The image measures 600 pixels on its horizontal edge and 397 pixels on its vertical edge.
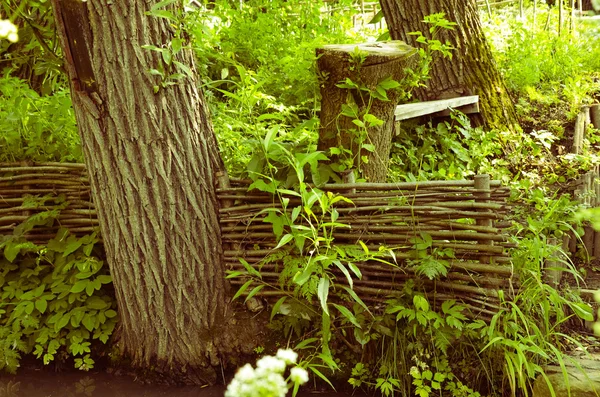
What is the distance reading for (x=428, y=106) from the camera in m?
3.97

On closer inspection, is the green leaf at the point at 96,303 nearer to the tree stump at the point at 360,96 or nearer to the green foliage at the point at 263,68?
the green foliage at the point at 263,68

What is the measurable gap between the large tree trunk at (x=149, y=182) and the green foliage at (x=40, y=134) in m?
0.68

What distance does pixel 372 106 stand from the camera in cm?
296

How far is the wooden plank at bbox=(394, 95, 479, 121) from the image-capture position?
3.73m

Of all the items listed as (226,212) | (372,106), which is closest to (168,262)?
(226,212)

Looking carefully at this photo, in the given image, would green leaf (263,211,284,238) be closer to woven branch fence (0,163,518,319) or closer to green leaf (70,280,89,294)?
woven branch fence (0,163,518,319)

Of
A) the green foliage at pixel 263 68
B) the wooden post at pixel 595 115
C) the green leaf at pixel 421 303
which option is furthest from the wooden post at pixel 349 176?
the wooden post at pixel 595 115

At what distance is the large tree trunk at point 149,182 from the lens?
102 inches

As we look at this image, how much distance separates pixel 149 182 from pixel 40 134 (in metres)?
0.95

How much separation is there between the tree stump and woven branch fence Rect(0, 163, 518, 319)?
267mm

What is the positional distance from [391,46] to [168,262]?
1.61 metres

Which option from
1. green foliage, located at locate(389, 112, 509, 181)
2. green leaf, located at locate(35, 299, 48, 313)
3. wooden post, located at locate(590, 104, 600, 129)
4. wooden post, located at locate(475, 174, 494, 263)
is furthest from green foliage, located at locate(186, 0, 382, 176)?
wooden post, located at locate(590, 104, 600, 129)

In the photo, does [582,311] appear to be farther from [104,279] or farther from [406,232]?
[104,279]

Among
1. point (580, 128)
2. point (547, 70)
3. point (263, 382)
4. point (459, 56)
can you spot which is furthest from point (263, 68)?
point (263, 382)
